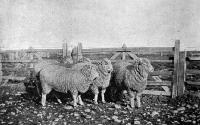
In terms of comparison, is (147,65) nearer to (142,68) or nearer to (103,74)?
(142,68)

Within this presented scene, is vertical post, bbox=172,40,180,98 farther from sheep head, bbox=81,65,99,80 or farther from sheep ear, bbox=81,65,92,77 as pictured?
sheep ear, bbox=81,65,92,77

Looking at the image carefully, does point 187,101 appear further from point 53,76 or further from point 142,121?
point 53,76

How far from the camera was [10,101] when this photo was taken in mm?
8438

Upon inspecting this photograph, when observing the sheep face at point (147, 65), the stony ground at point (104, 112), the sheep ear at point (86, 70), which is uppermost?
the sheep face at point (147, 65)

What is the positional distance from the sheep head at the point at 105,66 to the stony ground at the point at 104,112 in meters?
1.18

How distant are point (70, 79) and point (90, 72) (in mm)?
717

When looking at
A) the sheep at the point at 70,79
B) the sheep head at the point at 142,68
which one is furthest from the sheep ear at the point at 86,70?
the sheep head at the point at 142,68

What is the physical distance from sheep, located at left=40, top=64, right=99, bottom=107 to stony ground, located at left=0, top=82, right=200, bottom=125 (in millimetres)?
573

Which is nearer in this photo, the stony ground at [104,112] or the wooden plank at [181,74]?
the stony ground at [104,112]

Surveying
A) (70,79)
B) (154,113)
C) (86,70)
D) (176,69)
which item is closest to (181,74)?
(176,69)

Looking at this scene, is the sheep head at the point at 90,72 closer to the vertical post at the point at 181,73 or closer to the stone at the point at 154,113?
the stone at the point at 154,113

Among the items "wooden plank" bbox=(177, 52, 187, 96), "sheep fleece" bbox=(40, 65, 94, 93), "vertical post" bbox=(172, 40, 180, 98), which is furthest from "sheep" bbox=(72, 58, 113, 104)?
"wooden plank" bbox=(177, 52, 187, 96)

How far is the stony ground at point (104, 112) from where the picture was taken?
616cm

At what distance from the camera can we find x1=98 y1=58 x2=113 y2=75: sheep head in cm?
770
